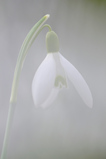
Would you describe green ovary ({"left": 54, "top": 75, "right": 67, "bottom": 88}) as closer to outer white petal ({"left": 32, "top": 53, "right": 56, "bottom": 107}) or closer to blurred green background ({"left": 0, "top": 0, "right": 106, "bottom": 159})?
outer white petal ({"left": 32, "top": 53, "right": 56, "bottom": 107})

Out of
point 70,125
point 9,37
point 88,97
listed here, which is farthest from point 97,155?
point 88,97

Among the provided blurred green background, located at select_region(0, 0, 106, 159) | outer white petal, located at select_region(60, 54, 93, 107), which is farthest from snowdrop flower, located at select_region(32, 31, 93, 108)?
blurred green background, located at select_region(0, 0, 106, 159)

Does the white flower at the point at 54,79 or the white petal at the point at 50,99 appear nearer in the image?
the white flower at the point at 54,79

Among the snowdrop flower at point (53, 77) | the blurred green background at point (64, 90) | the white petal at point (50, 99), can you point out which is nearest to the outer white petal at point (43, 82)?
the snowdrop flower at point (53, 77)

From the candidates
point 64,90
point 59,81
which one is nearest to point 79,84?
point 59,81

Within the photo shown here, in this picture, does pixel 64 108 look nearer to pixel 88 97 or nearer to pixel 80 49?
pixel 80 49

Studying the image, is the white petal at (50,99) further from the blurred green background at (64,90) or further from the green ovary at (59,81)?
the blurred green background at (64,90)
